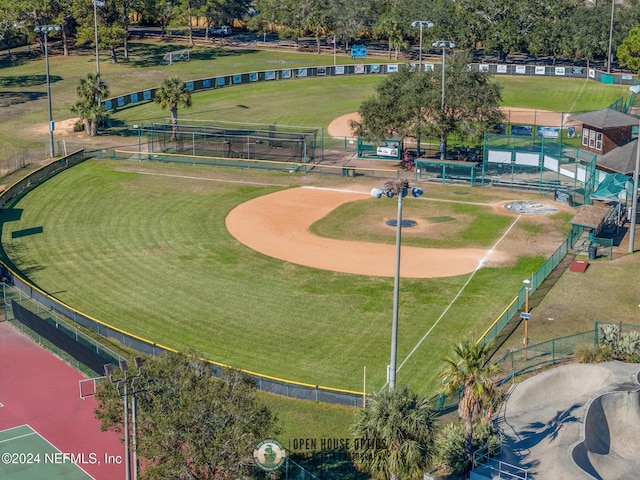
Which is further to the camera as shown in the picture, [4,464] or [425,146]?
[425,146]

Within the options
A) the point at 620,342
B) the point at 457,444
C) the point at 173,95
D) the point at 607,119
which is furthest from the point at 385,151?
the point at 457,444

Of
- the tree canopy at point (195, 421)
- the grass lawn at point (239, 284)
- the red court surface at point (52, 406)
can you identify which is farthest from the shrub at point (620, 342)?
the red court surface at point (52, 406)

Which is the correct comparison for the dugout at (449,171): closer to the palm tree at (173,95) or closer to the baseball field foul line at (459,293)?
the baseball field foul line at (459,293)

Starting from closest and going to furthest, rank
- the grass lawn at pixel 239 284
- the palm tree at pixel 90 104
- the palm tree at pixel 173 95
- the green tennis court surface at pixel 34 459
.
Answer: the green tennis court surface at pixel 34 459 < the grass lawn at pixel 239 284 < the palm tree at pixel 173 95 < the palm tree at pixel 90 104

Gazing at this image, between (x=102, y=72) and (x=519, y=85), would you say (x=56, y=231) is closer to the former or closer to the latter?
(x=102, y=72)

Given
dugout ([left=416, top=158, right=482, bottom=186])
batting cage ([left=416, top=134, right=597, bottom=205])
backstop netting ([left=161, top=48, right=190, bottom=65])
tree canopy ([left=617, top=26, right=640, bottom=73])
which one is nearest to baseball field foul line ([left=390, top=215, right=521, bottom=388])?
batting cage ([left=416, top=134, right=597, bottom=205])

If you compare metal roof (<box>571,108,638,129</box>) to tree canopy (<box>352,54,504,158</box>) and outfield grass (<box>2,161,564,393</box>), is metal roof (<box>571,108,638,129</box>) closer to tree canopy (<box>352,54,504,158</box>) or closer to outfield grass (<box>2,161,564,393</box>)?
tree canopy (<box>352,54,504,158</box>)

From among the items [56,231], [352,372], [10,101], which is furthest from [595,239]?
[10,101]
